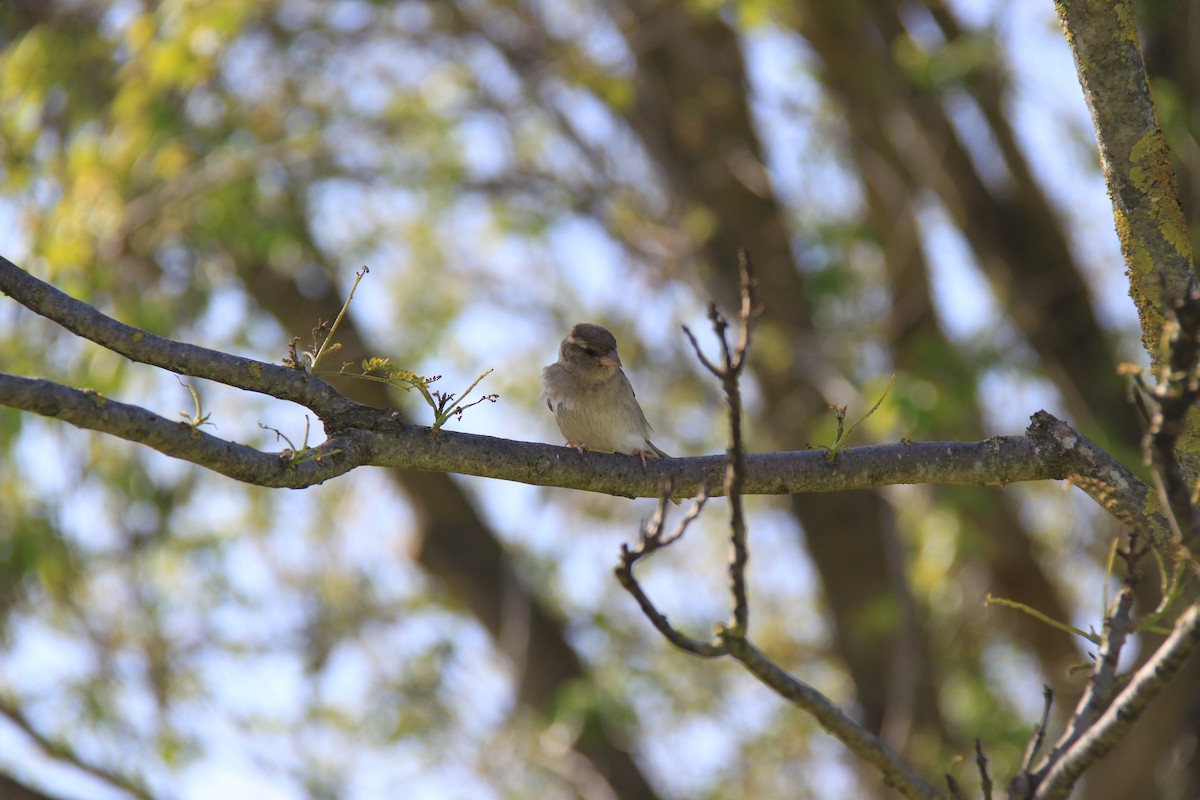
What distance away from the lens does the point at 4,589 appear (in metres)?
8.56

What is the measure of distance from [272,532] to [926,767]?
6.18m

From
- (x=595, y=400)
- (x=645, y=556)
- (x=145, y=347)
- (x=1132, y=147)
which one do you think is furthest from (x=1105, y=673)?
(x=595, y=400)

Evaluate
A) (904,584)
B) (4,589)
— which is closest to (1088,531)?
(904,584)

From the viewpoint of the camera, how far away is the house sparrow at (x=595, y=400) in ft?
19.2

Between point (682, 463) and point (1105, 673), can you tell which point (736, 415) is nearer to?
point (682, 463)

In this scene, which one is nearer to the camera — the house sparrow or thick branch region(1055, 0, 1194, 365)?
thick branch region(1055, 0, 1194, 365)

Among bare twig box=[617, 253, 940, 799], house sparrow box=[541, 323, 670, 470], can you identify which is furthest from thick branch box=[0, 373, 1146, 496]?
house sparrow box=[541, 323, 670, 470]

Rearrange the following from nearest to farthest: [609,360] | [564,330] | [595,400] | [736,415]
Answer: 1. [736,415]
2. [595,400]
3. [609,360]
4. [564,330]

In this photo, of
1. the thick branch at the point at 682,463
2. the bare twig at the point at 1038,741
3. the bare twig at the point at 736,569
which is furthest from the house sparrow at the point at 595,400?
the bare twig at the point at 736,569

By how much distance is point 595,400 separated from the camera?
5910 millimetres

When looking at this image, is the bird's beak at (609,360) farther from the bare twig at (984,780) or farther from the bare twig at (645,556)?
the bare twig at (645,556)

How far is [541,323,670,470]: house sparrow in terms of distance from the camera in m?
5.87

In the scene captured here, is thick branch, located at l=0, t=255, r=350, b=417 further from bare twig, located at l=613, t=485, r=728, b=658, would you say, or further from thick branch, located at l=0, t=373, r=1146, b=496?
bare twig, located at l=613, t=485, r=728, b=658

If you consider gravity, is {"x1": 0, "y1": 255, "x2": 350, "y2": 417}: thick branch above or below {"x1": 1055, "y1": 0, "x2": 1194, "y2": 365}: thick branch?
below
